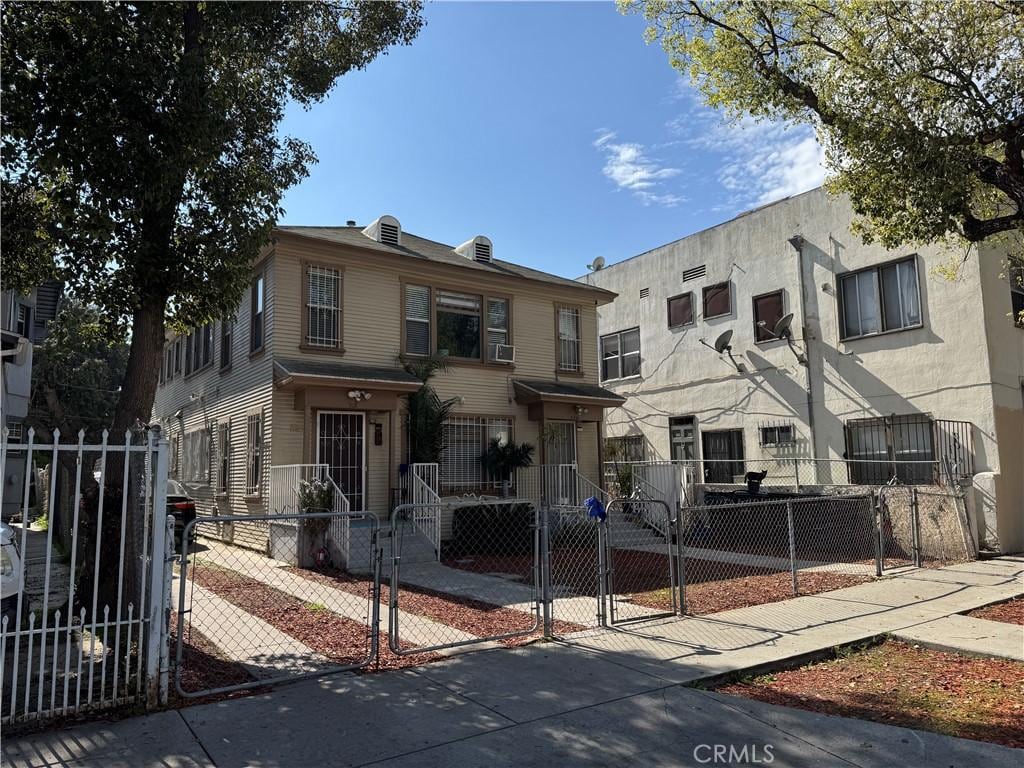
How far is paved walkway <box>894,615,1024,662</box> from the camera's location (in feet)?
21.3

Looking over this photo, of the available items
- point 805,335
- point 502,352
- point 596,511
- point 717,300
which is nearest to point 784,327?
point 805,335

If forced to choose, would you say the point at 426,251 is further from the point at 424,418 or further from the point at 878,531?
the point at 878,531

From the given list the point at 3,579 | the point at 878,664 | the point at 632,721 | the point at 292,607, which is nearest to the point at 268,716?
the point at 3,579

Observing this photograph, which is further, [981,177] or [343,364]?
[343,364]

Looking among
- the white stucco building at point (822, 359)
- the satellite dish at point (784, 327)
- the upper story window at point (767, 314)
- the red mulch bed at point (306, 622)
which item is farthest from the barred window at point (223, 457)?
the upper story window at point (767, 314)

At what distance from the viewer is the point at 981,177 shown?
8289mm

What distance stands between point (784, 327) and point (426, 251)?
912 centimetres

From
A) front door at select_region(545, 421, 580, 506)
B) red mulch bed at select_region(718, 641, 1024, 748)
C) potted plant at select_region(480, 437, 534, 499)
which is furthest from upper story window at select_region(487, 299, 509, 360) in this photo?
red mulch bed at select_region(718, 641, 1024, 748)

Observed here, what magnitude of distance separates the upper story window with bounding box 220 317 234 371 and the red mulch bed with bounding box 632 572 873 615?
450 inches

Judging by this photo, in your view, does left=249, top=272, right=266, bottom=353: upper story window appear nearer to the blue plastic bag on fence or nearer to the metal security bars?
the metal security bars

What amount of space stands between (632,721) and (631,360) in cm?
1839

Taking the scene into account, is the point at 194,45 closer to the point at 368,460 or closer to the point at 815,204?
the point at 368,460

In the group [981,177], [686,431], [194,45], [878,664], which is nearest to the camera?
[878,664]

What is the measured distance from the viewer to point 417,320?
1562 cm
